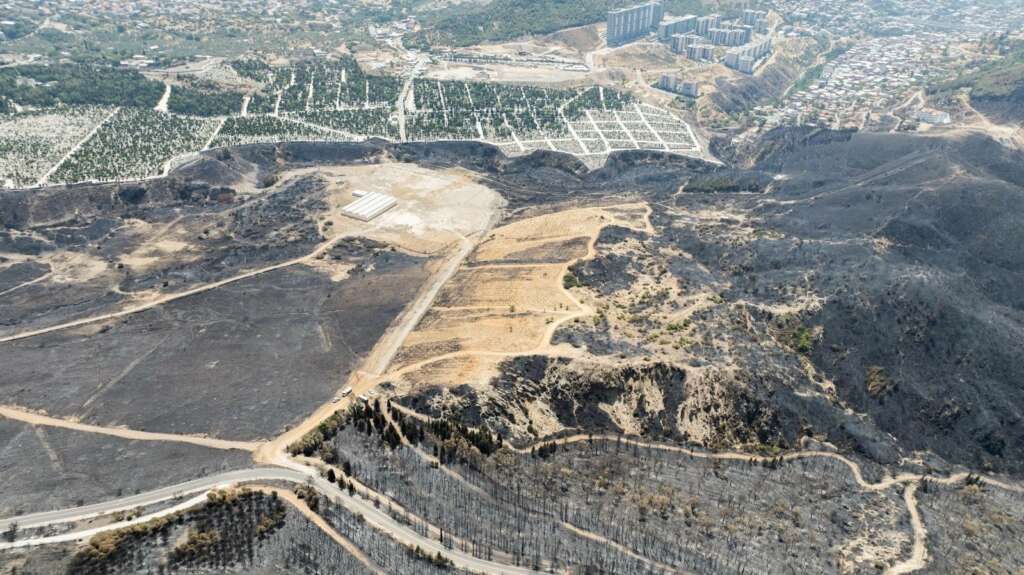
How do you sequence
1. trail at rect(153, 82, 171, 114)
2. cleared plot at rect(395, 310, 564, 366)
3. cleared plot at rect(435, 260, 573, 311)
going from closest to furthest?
1. cleared plot at rect(395, 310, 564, 366)
2. cleared plot at rect(435, 260, 573, 311)
3. trail at rect(153, 82, 171, 114)

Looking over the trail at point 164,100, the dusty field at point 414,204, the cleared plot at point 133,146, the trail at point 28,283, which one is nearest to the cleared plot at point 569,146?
the dusty field at point 414,204

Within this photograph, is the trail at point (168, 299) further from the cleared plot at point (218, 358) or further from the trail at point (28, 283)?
the trail at point (28, 283)

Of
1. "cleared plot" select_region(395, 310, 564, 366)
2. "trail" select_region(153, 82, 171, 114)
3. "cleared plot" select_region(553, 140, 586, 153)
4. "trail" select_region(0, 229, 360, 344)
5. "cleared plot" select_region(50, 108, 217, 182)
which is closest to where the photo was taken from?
"cleared plot" select_region(395, 310, 564, 366)

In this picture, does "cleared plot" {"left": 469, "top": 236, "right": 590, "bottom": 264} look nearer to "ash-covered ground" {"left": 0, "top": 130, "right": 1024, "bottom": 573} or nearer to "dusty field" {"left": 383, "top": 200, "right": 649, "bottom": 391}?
"dusty field" {"left": 383, "top": 200, "right": 649, "bottom": 391}

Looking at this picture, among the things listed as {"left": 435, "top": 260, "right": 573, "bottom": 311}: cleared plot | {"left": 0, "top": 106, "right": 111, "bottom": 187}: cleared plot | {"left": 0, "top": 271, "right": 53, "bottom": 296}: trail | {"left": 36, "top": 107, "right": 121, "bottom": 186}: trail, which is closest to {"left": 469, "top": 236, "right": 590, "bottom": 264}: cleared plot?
{"left": 435, "top": 260, "right": 573, "bottom": 311}: cleared plot

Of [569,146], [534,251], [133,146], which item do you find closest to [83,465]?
[534,251]

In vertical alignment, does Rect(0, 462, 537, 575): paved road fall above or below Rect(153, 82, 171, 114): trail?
below
